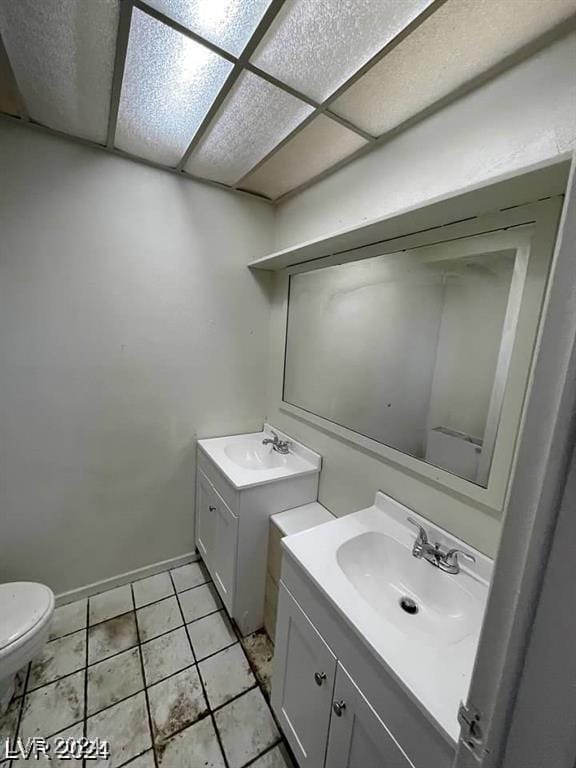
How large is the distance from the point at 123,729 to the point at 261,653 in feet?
1.91

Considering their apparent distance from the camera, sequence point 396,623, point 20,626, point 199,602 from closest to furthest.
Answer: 1. point 396,623
2. point 20,626
3. point 199,602

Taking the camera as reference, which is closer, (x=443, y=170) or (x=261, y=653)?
(x=443, y=170)

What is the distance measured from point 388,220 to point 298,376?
0.97 m

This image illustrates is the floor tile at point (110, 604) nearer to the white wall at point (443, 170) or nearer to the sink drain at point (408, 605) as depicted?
the white wall at point (443, 170)

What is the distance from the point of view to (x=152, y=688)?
1300 millimetres

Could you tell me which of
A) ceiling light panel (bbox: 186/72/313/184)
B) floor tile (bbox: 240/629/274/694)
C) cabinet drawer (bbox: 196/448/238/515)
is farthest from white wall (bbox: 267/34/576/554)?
floor tile (bbox: 240/629/274/694)

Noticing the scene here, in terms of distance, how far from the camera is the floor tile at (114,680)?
4.10 feet

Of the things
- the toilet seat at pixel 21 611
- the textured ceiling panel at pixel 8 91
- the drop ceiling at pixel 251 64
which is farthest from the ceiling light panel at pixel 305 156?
the toilet seat at pixel 21 611

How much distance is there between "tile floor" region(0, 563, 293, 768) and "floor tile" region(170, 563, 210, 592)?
0.33 feet

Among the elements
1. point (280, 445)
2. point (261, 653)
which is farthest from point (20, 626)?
point (280, 445)

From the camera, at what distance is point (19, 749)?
1.08 metres

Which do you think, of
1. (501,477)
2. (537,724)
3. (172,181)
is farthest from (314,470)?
(172,181)

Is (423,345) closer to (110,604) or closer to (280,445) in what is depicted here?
(280,445)

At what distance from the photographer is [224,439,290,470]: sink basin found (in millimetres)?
1873
